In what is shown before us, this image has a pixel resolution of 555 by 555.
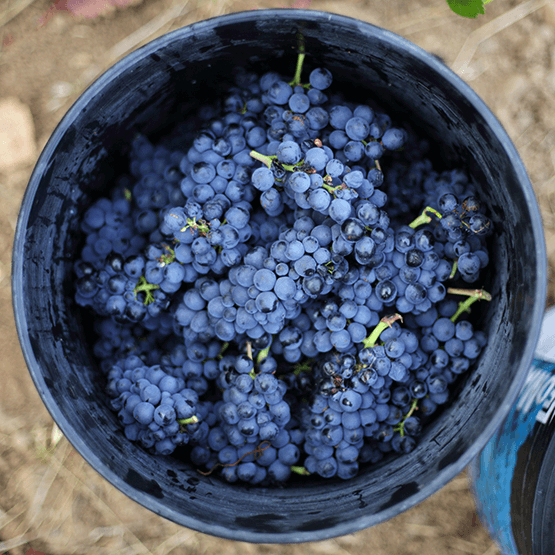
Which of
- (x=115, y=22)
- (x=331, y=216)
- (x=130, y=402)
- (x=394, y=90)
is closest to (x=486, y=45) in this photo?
(x=394, y=90)

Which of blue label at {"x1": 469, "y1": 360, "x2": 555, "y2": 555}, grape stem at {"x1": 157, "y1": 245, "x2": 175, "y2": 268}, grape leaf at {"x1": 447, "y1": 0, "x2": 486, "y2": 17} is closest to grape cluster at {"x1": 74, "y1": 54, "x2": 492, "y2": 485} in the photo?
grape stem at {"x1": 157, "y1": 245, "x2": 175, "y2": 268}

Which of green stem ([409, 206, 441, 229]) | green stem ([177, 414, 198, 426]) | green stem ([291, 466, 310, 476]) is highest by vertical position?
green stem ([409, 206, 441, 229])

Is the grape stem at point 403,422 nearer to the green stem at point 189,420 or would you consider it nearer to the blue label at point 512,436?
the blue label at point 512,436

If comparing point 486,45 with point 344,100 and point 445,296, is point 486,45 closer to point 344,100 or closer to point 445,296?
point 344,100

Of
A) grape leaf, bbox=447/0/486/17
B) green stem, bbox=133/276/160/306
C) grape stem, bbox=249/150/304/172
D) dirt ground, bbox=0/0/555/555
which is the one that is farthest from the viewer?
dirt ground, bbox=0/0/555/555

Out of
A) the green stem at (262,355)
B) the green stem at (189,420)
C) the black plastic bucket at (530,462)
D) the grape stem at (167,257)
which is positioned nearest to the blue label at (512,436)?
the black plastic bucket at (530,462)

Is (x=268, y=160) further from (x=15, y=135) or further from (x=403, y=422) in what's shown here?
(x=15, y=135)

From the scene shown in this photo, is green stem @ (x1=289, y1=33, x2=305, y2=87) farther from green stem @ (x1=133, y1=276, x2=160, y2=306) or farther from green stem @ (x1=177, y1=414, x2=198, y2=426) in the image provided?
green stem @ (x1=177, y1=414, x2=198, y2=426)
